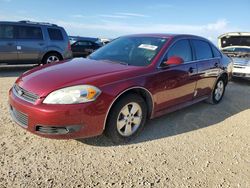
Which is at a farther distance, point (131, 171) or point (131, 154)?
point (131, 154)

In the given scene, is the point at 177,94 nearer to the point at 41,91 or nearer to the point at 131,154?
the point at 131,154

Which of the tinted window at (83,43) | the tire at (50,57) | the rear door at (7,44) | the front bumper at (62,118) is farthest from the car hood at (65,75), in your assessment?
the tinted window at (83,43)

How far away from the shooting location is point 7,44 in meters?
9.52

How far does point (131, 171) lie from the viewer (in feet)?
11.1

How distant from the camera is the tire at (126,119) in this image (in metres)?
3.82

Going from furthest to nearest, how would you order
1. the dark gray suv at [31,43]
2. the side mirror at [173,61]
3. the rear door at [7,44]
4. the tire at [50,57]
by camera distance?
1. the tire at [50,57]
2. the dark gray suv at [31,43]
3. the rear door at [7,44]
4. the side mirror at [173,61]

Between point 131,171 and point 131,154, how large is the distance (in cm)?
42

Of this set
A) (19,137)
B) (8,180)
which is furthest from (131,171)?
(19,137)

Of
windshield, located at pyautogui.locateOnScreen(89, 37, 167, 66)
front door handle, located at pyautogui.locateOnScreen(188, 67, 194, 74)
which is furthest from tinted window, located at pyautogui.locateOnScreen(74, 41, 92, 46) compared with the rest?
front door handle, located at pyautogui.locateOnScreen(188, 67, 194, 74)

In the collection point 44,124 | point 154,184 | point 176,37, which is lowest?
point 154,184

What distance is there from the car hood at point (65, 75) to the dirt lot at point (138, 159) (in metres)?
0.80

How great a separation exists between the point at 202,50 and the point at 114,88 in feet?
9.12

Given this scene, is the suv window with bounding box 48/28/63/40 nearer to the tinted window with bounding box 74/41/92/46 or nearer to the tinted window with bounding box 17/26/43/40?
the tinted window with bounding box 17/26/43/40

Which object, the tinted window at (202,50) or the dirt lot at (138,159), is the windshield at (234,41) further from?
the dirt lot at (138,159)
